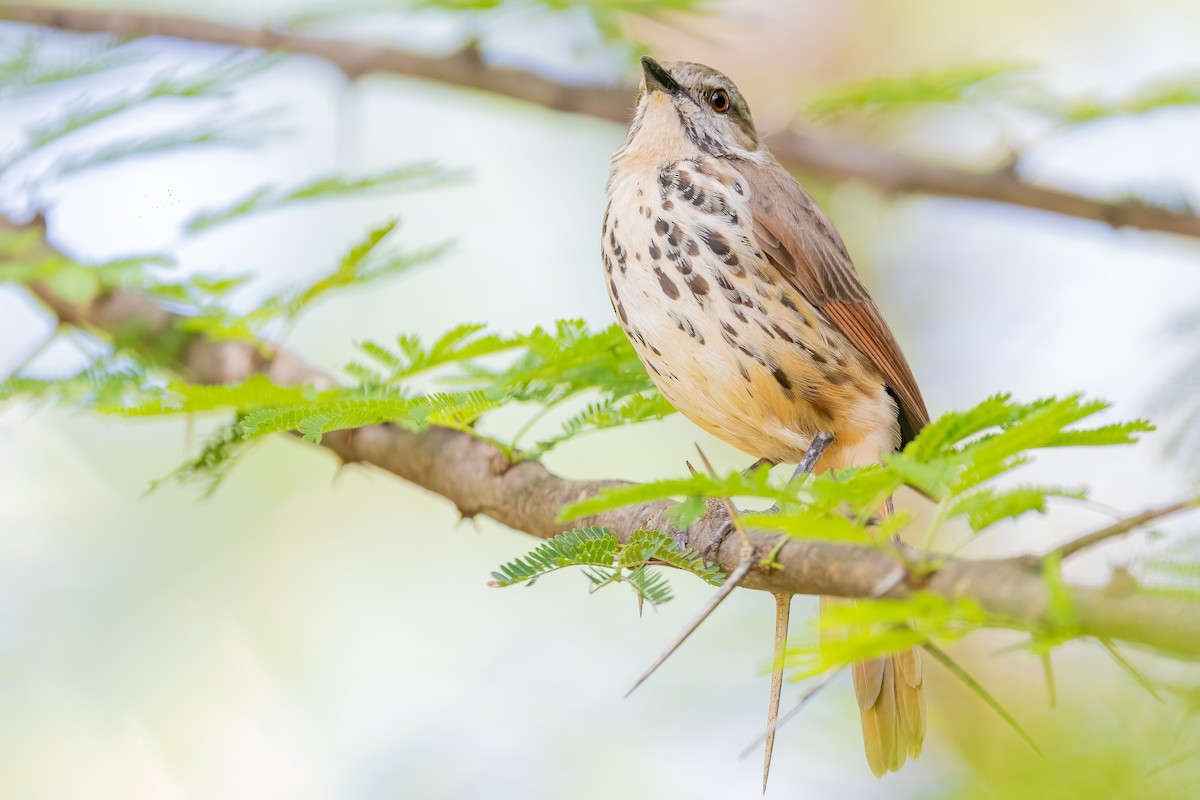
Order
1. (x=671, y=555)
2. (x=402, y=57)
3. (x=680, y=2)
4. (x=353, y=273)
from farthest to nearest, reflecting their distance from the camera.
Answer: (x=402, y=57), (x=680, y=2), (x=353, y=273), (x=671, y=555)

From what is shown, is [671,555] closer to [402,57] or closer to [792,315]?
[792,315]

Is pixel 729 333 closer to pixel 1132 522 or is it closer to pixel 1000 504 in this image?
pixel 1000 504

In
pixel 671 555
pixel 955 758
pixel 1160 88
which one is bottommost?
pixel 955 758

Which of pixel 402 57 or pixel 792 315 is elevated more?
pixel 402 57

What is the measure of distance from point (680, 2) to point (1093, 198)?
160 cm

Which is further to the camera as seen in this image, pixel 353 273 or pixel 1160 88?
pixel 1160 88

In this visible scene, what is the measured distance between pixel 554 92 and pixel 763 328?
5.43 ft

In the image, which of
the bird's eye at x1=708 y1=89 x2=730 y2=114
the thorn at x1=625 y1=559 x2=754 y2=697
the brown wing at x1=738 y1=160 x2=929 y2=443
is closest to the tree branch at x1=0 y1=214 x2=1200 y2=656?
the thorn at x1=625 y1=559 x2=754 y2=697

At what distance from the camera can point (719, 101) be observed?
4.47 m

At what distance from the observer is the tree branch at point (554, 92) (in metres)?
4.47

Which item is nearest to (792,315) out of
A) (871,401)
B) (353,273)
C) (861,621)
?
(871,401)

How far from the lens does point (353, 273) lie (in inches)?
142

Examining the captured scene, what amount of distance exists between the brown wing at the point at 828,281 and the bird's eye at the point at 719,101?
0.58m

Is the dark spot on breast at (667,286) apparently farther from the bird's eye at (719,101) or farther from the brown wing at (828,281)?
the bird's eye at (719,101)
